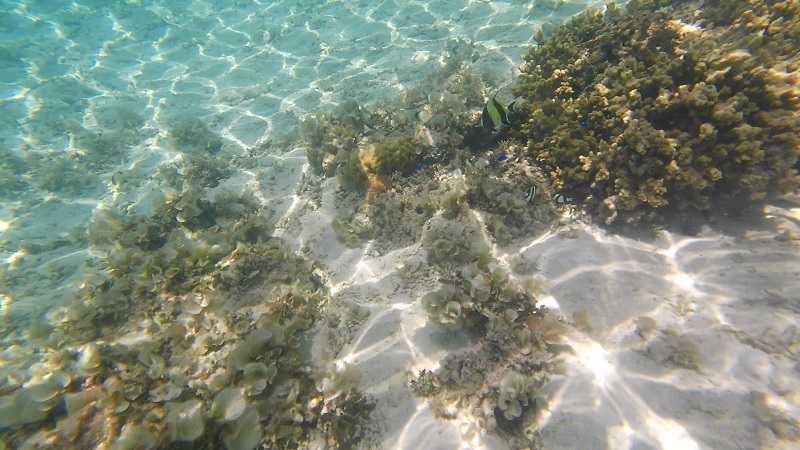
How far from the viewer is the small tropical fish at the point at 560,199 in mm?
4352

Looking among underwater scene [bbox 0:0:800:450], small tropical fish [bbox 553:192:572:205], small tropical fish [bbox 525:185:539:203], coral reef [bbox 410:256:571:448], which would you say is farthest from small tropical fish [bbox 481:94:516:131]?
coral reef [bbox 410:256:571:448]

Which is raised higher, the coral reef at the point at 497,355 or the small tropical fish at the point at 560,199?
the small tropical fish at the point at 560,199

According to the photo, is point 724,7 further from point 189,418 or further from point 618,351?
point 189,418

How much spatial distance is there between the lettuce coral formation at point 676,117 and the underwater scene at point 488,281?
0.09 ft

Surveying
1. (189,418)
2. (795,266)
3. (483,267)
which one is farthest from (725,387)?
(189,418)

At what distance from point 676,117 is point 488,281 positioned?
3.01 m

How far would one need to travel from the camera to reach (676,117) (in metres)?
4.04

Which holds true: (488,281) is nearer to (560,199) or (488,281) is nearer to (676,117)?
(560,199)

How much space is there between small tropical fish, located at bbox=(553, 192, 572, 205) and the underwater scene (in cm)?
5

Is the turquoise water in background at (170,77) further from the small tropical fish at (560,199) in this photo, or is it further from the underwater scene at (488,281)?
the small tropical fish at (560,199)

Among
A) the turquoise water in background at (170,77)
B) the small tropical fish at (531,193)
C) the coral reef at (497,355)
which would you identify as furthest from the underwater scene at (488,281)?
the turquoise water in background at (170,77)

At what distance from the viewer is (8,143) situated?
11.5 m

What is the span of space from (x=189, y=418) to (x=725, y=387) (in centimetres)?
453

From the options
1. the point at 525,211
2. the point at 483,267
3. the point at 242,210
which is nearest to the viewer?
the point at 483,267
